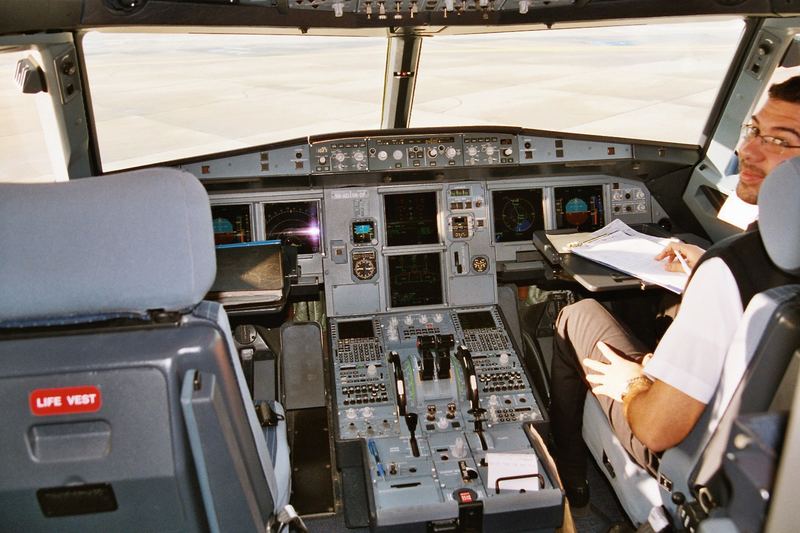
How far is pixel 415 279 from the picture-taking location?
3.53 metres

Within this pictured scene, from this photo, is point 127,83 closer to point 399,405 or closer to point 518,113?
point 518,113

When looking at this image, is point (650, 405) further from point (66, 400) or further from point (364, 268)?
point (364, 268)

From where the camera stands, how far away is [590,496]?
2.73m

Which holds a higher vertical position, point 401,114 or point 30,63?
point 30,63

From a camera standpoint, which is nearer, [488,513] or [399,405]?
[488,513]

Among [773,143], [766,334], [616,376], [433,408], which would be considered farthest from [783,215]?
[433,408]

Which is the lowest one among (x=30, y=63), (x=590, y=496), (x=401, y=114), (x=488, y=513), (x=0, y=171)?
(x=590, y=496)

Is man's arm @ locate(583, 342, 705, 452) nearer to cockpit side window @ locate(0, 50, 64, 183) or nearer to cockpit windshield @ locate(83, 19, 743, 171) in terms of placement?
cockpit side window @ locate(0, 50, 64, 183)

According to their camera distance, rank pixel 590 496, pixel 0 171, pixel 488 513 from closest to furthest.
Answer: pixel 488 513 < pixel 590 496 < pixel 0 171

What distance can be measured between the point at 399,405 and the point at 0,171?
6.08m

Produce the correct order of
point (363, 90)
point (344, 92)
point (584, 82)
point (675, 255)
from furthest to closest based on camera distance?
point (584, 82), point (363, 90), point (344, 92), point (675, 255)

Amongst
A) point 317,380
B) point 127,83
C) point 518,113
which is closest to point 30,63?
point 317,380

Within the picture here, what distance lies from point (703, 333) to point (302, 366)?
2232 millimetres

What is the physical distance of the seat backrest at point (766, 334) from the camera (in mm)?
1371
